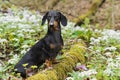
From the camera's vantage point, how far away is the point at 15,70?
5887mm

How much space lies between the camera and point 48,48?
5852 millimetres

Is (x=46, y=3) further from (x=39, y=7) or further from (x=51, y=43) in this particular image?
(x=51, y=43)

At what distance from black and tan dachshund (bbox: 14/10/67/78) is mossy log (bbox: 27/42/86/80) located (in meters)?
0.20

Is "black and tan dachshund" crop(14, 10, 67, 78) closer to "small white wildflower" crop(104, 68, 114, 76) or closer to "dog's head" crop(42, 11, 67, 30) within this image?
"dog's head" crop(42, 11, 67, 30)

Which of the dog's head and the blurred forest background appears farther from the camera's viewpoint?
the dog's head

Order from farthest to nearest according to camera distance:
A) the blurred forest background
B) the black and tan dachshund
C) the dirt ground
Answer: the dirt ground
the black and tan dachshund
the blurred forest background

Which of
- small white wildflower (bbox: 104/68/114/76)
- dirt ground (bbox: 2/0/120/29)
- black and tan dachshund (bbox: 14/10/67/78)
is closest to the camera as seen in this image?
small white wildflower (bbox: 104/68/114/76)

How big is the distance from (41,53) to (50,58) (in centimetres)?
21

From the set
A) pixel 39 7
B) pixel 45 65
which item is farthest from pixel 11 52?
pixel 39 7

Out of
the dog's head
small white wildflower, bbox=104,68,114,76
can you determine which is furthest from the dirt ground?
small white wildflower, bbox=104,68,114,76

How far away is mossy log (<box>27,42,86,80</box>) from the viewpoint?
541cm

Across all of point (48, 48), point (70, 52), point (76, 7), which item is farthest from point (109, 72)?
point (76, 7)

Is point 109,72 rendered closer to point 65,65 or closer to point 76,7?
point 65,65

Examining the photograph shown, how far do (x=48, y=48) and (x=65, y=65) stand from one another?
1.59 ft
